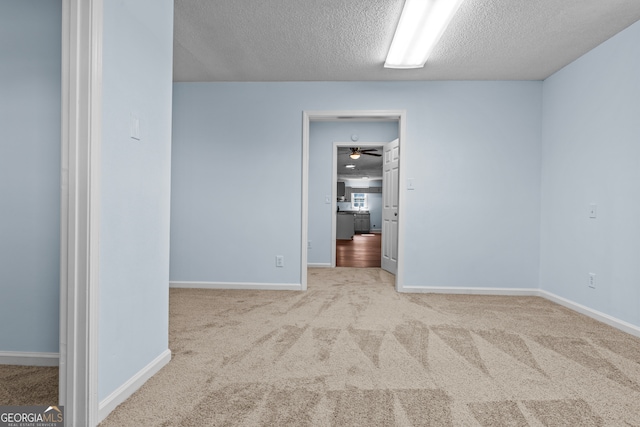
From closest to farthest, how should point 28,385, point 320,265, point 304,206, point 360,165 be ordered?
1. point 28,385
2. point 304,206
3. point 320,265
4. point 360,165

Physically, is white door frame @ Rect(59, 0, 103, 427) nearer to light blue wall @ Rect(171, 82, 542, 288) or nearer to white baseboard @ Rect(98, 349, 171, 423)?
white baseboard @ Rect(98, 349, 171, 423)

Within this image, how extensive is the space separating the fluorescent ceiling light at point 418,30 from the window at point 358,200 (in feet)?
52.0

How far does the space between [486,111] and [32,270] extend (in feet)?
14.5

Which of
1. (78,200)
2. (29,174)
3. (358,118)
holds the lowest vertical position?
(78,200)

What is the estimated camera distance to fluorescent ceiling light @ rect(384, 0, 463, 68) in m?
2.65

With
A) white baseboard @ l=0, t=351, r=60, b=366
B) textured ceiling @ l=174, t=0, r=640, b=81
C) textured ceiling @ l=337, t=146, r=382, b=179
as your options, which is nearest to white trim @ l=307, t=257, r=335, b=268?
textured ceiling @ l=337, t=146, r=382, b=179

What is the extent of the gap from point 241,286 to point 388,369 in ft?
8.63

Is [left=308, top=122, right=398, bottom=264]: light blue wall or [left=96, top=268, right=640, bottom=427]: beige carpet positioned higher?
[left=308, top=122, right=398, bottom=264]: light blue wall

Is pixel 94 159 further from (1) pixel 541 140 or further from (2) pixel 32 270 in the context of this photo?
(1) pixel 541 140

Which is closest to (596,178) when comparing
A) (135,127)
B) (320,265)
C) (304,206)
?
(304,206)

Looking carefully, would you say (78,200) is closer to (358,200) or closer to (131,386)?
(131,386)

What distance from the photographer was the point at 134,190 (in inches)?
72.4

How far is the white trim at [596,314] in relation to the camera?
289 cm

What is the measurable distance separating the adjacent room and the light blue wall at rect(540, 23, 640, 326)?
0.07 feet
